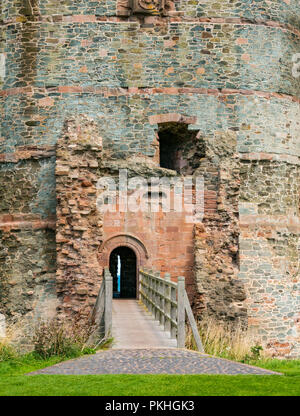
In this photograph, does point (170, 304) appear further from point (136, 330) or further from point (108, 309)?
point (108, 309)

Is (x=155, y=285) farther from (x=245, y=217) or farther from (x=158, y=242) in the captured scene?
(x=245, y=217)

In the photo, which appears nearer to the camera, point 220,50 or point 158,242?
point 158,242

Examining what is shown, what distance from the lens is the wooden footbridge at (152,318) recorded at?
41.5ft

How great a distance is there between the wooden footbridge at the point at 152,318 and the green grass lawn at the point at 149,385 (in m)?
2.81

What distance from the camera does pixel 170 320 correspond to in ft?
43.8

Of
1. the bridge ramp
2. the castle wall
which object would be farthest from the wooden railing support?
the castle wall

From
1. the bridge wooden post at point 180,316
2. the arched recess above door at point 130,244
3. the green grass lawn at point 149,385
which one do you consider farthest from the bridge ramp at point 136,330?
the green grass lawn at point 149,385

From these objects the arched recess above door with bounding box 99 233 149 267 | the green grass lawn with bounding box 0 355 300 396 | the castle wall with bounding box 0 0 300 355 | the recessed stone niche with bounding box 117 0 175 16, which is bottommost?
the green grass lawn with bounding box 0 355 300 396

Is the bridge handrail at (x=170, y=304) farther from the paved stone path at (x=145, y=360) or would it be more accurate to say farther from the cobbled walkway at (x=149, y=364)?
the cobbled walkway at (x=149, y=364)

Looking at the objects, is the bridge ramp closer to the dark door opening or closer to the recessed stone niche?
the dark door opening

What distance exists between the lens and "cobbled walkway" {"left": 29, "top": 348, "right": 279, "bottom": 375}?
1010 centimetres

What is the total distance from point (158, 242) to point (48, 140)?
4419mm

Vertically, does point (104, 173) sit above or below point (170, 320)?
above
